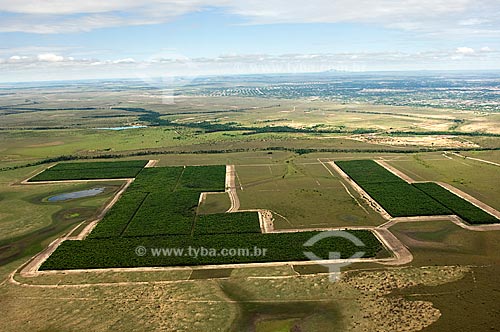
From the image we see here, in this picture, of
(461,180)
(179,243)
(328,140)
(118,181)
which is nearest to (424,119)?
(328,140)

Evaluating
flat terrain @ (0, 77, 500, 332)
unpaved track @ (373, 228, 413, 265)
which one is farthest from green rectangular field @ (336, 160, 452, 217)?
unpaved track @ (373, 228, 413, 265)

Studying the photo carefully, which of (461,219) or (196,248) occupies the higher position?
(461,219)

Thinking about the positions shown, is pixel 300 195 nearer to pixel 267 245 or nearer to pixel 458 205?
pixel 267 245

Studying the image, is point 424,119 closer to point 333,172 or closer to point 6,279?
point 333,172

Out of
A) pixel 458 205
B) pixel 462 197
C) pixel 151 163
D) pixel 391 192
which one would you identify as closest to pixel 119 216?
pixel 151 163

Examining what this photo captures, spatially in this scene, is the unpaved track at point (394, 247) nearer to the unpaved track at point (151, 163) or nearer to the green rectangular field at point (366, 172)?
the green rectangular field at point (366, 172)

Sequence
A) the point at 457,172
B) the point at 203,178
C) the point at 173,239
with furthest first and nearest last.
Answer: the point at 457,172
the point at 203,178
the point at 173,239
